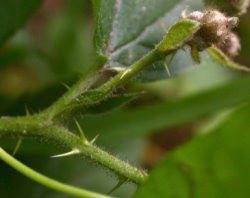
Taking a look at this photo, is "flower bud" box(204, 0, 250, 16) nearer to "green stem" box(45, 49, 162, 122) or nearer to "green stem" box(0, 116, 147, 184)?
"green stem" box(45, 49, 162, 122)

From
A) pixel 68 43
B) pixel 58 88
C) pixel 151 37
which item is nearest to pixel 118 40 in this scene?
pixel 151 37

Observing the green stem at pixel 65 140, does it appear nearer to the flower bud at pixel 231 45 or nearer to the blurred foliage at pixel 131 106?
the blurred foliage at pixel 131 106

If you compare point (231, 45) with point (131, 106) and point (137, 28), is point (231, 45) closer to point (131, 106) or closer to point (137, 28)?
point (137, 28)

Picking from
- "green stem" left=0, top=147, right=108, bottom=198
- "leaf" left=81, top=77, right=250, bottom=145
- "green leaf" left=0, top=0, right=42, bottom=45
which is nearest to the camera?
"green stem" left=0, top=147, right=108, bottom=198

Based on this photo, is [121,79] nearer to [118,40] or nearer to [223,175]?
[118,40]

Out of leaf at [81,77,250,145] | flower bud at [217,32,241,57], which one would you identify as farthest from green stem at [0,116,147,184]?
leaf at [81,77,250,145]

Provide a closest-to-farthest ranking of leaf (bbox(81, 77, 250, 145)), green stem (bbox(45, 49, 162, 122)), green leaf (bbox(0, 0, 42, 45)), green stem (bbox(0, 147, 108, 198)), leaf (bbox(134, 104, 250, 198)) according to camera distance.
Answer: leaf (bbox(134, 104, 250, 198)) → green stem (bbox(0, 147, 108, 198)) → green stem (bbox(45, 49, 162, 122)) → green leaf (bbox(0, 0, 42, 45)) → leaf (bbox(81, 77, 250, 145))

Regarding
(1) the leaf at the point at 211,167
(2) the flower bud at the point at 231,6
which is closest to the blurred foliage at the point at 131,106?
(1) the leaf at the point at 211,167
